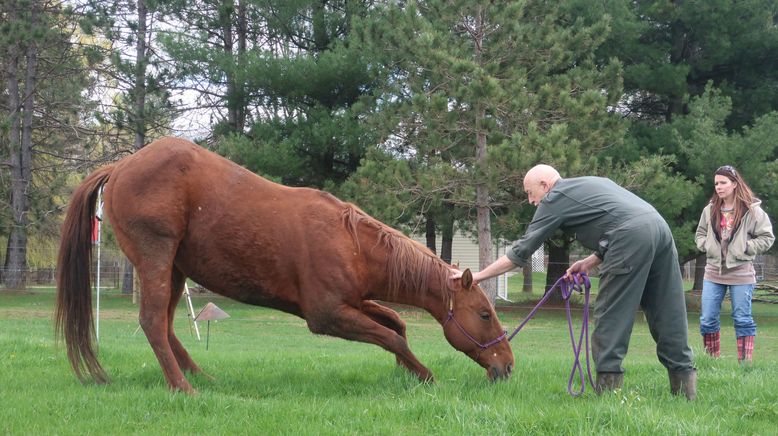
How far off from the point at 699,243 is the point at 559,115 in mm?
11964

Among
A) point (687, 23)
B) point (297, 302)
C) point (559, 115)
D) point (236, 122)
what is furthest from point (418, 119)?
point (297, 302)

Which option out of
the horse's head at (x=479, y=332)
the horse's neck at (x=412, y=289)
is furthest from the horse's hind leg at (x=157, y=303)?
the horse's head at (x=479, y=332)

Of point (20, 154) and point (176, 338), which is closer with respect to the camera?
point (176, 338)

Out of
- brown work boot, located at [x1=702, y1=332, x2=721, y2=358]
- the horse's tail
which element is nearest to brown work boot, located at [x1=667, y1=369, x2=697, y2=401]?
brown work boot, located at [x1=702, y1=332, x2=721, y2=358]

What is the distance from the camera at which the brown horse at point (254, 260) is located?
17.8ft

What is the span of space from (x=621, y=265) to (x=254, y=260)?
2808mm

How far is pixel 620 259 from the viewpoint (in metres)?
4.58

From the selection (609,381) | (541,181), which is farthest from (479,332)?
(541,181)

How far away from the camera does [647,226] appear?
457cm

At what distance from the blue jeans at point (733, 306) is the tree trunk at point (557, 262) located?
13.4 metres

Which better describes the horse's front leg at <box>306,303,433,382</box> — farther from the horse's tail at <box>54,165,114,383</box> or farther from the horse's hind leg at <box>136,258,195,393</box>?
the horse's tail at <box>54,165,114,383</box>

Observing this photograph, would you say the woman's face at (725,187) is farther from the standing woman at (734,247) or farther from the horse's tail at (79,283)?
the horse's tail at (79,283)

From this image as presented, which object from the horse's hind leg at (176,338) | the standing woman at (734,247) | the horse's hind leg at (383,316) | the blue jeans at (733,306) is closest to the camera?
the horse's hind leg at (176,338)

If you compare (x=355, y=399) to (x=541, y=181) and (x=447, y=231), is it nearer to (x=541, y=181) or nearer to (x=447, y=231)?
(x=541, y=181)
